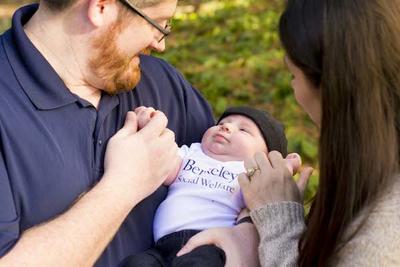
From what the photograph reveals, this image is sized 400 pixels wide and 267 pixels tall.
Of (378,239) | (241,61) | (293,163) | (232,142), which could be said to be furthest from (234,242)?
(241,61)

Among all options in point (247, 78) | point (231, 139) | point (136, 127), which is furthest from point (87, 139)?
point (247, 78)

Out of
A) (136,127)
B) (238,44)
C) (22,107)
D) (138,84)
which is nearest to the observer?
(22,107)

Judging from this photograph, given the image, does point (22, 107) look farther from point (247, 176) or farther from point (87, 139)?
point (247, 176)

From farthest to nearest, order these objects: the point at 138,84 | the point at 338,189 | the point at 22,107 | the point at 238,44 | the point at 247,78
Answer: the point at 238,44 → the point at 247,78 → the point at 138,84 → the point at 22,107 → the point at 338,189

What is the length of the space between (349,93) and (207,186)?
36.4 inches

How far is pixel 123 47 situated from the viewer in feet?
9.24

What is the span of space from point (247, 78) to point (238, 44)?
1.90 metres

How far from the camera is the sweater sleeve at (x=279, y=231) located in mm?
2402

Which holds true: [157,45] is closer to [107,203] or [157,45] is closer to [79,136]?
[79,136]

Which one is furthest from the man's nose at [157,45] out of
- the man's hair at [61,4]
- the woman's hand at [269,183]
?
the woman's hand at [269,183]

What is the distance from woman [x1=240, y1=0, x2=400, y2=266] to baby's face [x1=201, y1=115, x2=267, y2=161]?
31.1 inches

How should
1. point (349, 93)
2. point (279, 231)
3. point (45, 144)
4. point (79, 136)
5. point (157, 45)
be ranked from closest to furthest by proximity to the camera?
point (349, 93) < point (279, 231) < point (45, 144) < point (79, 136) < point (157, 45)

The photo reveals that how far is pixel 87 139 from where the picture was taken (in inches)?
107

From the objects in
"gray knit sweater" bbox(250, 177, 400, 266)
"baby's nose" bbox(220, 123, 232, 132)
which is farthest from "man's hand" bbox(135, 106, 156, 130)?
"gray knit sweater" bbox(250, 177, 400, 266)
